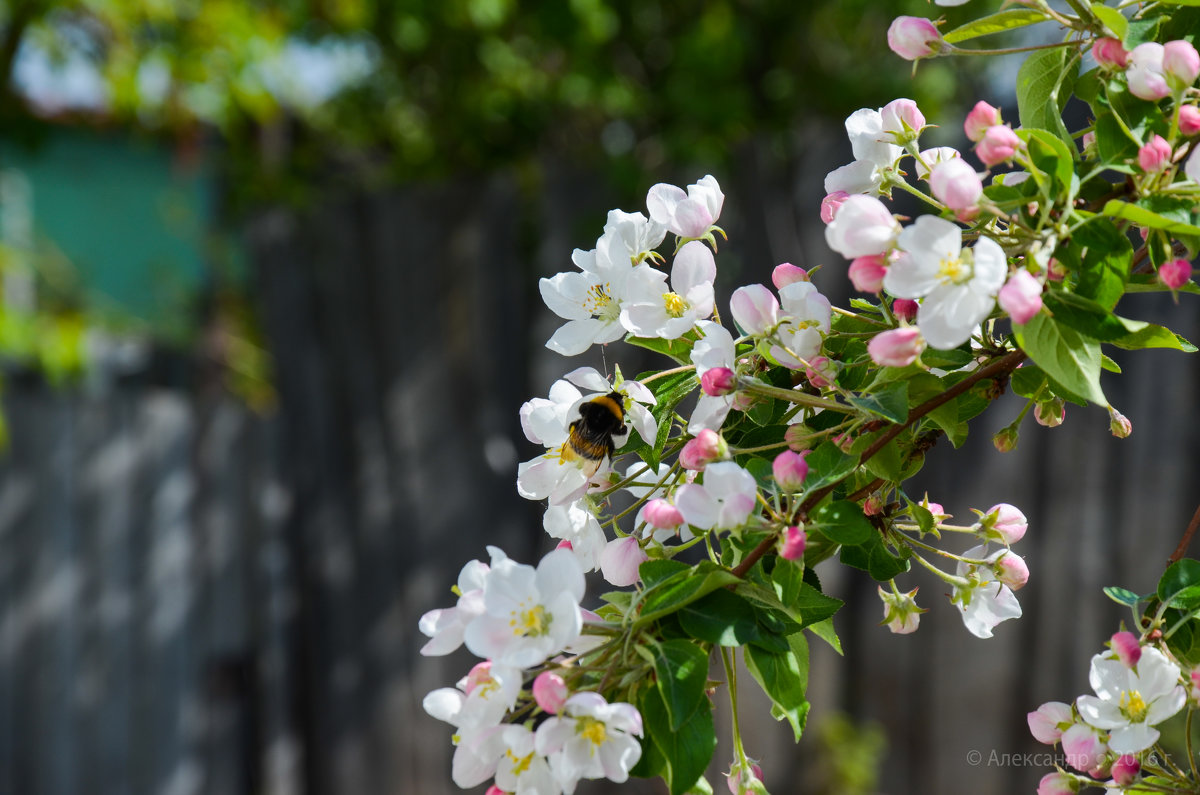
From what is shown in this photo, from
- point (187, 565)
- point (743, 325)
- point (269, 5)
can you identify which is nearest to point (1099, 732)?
point (743, 325)

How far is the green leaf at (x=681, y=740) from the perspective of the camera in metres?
0.51

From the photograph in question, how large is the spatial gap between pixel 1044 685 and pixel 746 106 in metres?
1.73

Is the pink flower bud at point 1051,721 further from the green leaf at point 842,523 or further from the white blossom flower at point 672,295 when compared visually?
the white blossom flower at point 672,295

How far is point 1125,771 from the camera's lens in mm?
596

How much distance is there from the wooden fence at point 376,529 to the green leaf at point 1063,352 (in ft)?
5.46

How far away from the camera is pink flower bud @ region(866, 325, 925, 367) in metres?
0.48

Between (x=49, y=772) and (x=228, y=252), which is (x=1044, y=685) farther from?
(x=49, y=772)

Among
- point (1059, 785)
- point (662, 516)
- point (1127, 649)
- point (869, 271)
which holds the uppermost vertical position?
point (869, 271)

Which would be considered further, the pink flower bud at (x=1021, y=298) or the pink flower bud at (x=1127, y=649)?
the pink flower bud at (x=1127, y=649)

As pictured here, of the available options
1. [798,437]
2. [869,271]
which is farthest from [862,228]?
[798,437]

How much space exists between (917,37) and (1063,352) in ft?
0.78

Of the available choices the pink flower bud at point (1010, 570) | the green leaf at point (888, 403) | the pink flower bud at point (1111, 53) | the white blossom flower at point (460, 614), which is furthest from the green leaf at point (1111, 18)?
the white blossom flower at point (460, 614)

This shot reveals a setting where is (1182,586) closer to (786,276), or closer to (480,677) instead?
(786,276)

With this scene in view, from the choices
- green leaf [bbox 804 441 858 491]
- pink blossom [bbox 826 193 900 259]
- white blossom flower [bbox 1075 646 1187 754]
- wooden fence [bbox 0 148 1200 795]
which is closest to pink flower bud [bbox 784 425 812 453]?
green leaf [bbox 804 441 858 491]
